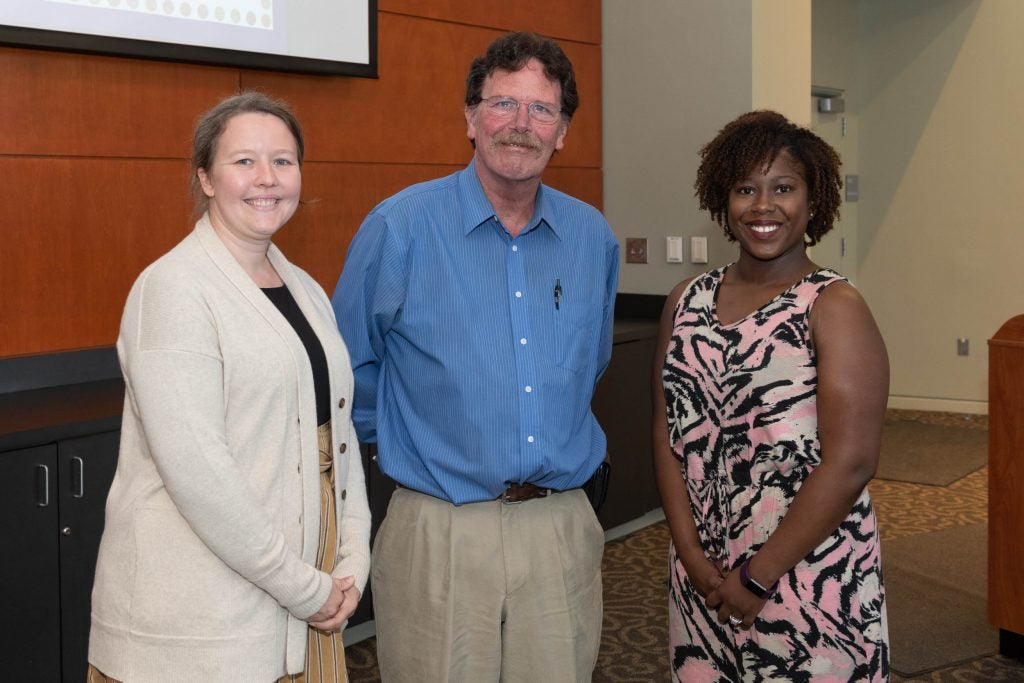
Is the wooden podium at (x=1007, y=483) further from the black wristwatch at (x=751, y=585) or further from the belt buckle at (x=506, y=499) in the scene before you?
the belt buckle at (x=506, y=499)

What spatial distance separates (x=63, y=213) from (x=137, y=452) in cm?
211

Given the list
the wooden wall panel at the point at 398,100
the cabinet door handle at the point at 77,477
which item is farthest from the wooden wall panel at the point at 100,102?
the cabinet door handle at the point at 77,477

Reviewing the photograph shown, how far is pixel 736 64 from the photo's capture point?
17.3 feet

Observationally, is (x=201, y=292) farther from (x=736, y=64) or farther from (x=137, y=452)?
(x=736, y=64)

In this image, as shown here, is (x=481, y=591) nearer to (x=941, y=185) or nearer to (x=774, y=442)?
(x=774, y=442)

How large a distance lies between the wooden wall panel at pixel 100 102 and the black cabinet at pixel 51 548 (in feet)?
3.58

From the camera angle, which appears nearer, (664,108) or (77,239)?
(77,239)

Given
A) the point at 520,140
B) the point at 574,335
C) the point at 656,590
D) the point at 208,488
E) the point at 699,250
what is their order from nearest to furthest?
the point at 208,488
the point at 520,140
the point at 574,335
the point at 656,590
the point at 699,250

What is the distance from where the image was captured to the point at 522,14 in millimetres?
5328

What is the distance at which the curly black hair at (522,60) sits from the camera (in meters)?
2.11

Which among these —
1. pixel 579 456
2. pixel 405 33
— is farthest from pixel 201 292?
pixel 405 33

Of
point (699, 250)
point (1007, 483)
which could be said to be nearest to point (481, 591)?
point (1007, 483)

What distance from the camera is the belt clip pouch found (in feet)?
7.70

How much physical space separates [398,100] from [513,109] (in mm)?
2701
